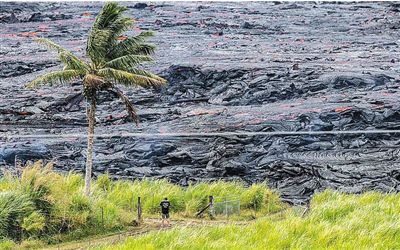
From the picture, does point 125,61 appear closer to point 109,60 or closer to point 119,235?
point 109,60

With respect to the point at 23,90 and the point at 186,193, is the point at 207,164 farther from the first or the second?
the point at 23,90

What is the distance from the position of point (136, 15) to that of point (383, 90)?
942 inches

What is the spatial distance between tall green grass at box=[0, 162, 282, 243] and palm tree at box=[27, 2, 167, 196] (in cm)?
160

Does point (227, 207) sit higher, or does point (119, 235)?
point (119, 235)

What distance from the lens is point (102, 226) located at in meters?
17.0

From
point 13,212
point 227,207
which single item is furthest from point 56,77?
point 227,207

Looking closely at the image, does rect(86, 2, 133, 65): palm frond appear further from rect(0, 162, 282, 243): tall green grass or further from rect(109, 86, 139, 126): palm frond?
rect(0, 162, 282, 243): tall green grass

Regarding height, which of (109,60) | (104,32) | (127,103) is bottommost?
(127,103)

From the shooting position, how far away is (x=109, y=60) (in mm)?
19688

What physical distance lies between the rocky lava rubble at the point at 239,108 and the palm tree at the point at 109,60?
6.26 m

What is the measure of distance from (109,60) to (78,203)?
5.03m

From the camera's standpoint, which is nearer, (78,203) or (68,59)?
(78,203)

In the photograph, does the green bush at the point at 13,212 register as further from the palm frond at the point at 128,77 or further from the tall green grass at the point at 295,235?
the palm frond at the point at 128,77

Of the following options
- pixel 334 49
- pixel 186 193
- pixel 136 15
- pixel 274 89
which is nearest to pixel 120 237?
pixel 186 193
